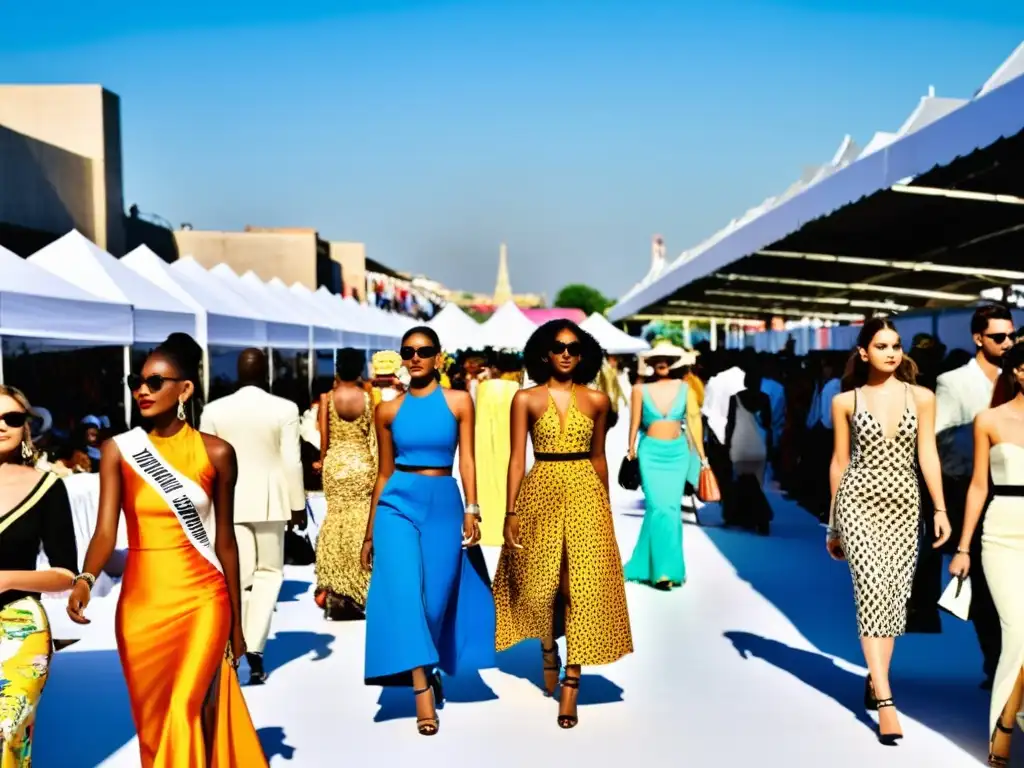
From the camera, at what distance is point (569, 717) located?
5410 mm

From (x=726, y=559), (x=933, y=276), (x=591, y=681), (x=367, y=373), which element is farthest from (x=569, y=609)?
(x=367, y=373)

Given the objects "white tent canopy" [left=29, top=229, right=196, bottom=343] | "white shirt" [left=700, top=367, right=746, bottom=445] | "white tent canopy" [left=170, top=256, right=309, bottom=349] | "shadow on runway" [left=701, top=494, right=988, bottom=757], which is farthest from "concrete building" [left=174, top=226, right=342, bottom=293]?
"shadow on runway" [left=701, top=494, right=988, bottom=757]

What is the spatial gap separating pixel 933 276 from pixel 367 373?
17.5 metres

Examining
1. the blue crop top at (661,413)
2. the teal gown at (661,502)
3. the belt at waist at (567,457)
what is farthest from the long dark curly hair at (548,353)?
the blue crop top at (661,413)

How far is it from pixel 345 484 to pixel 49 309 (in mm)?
3088

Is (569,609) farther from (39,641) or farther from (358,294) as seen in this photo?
(358,294)

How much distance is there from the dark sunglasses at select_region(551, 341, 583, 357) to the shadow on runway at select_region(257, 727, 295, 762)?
6.87 ft

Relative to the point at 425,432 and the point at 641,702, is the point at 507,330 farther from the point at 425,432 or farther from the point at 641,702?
the point at 425,432

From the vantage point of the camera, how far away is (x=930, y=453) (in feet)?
17.3

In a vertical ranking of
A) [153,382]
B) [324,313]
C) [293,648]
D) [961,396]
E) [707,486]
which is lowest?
[293,648]

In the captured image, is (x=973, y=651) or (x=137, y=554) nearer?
(x=137, y=554)

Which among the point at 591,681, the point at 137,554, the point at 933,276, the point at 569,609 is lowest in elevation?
the point at 591,681

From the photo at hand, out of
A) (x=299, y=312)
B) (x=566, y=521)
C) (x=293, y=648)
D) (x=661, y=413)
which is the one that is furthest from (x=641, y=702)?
(x=299, y=312)

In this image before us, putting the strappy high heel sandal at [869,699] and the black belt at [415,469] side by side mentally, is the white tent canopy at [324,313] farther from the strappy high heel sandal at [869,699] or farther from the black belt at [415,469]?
the strappy high heel sandal at [869,699]
